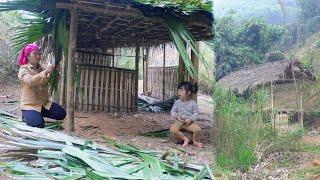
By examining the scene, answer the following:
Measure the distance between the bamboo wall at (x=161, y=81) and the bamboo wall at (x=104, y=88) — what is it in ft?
5.75

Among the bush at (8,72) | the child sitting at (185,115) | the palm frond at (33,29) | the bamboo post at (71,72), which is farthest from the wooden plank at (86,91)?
the bush at (8,72)

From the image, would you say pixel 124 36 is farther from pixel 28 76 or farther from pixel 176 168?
pixel 176 168

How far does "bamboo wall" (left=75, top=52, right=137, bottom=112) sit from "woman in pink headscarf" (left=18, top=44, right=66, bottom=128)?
3.58 meters

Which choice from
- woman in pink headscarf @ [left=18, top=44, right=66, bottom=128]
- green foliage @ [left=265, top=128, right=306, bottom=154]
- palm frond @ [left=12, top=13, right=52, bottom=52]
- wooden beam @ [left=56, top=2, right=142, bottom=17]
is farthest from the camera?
palm frond @ [left=12, top=13, right=52, bottom=52]

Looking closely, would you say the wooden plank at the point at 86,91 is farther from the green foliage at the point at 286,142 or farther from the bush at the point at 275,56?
the bush at the point at 275,56

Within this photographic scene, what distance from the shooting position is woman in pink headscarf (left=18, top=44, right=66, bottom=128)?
5.61 m

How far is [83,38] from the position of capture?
415 inches

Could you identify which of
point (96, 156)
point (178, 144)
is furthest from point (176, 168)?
point (178, 144)

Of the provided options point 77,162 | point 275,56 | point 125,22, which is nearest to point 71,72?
point 125,22

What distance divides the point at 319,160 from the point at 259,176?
3.05 feet

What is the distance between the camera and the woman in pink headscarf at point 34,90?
5613mm

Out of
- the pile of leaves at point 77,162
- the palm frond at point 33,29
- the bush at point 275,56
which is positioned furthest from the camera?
the bush at point 275,56

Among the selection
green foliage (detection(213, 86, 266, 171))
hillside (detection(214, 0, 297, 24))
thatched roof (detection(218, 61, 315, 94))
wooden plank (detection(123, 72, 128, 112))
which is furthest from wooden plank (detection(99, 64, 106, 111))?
hillside (detection(214, 0, 297, 24))

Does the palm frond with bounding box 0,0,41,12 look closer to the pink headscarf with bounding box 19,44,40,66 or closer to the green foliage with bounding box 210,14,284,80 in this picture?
the pink headscarf with bounding box 19,44,40,66
